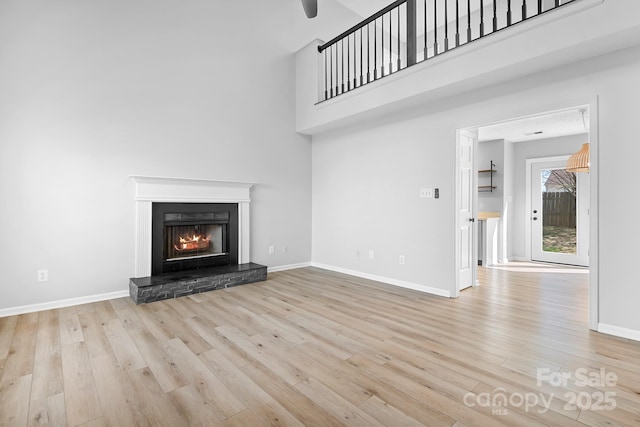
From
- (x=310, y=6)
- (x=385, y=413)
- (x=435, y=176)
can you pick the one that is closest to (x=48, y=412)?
(x=385, y=413)

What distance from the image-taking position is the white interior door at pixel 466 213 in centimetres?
406

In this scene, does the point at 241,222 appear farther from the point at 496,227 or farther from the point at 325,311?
the point at 496,227

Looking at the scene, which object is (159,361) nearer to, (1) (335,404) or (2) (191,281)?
(1) (335,404)

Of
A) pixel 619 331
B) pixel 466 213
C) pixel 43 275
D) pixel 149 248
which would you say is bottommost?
pixel 619 331

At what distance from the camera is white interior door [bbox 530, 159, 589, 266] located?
5.93 meters

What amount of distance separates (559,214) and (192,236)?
687 cm

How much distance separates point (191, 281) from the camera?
12.7 ft

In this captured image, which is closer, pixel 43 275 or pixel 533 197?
pixel 43 275

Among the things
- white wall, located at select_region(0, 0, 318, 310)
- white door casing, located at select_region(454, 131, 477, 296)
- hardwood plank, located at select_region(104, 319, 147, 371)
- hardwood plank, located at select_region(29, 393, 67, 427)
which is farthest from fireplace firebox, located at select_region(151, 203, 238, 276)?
white door casing, located at select_region(454, 131, 477, 296)

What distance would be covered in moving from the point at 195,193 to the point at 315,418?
348 cm

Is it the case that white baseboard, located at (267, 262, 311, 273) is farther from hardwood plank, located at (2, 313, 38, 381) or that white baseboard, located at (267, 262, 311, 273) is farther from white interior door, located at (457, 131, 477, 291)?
hardwood plank, located at (2, 313, 38, 381)

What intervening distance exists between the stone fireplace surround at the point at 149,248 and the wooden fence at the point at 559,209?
19.1ft

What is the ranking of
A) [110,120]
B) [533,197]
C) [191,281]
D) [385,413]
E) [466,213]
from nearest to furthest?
1. [385,413]
2. [110,120]
3. [191,281]
4. [466,213]
5. [533,197]

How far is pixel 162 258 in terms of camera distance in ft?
13.5
